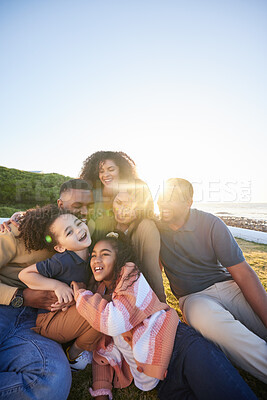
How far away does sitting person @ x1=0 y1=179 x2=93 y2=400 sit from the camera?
60.0 inches

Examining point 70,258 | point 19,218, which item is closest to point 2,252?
point 19,218

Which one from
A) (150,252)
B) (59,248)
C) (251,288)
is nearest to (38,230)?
(59,248)

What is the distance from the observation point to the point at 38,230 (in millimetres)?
2223

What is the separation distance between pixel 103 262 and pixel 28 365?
3.11 ft

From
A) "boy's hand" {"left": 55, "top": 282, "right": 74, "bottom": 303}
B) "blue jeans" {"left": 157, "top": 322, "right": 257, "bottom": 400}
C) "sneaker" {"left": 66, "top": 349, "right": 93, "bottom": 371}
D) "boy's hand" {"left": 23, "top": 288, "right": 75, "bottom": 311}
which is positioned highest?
"boy's hand" {"left": 55, "top": 282, "right": 74, "bottom": 303}

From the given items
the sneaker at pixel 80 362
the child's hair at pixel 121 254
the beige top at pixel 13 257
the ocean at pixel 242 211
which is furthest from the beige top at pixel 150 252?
the ocean at pixel 242 211

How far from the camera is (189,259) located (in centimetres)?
260

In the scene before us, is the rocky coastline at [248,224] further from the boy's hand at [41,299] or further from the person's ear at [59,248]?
the boy's hand at [41,299]

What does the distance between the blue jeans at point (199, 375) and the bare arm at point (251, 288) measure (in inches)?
30.3

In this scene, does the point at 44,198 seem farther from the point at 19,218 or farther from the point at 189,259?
the point at 189,259

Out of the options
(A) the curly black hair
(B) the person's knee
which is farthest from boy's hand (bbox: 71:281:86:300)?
(A) the curly black hair

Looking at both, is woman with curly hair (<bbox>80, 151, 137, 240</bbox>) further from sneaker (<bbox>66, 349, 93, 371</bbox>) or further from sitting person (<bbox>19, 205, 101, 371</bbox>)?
sneaker (<bbox>66, 349, 93, 371</bbox>)

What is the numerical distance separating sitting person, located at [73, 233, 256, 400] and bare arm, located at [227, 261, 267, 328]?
0.74 meters

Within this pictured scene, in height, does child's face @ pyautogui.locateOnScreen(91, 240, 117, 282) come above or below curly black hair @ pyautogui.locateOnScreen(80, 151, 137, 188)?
below
